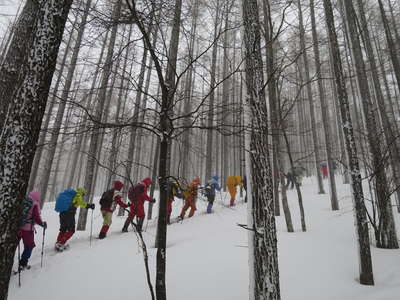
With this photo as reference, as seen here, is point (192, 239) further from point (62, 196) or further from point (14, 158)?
point (14, 158)

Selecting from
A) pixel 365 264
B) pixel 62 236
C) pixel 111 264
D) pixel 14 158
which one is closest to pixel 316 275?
pixel 365 264

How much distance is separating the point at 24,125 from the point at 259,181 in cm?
255

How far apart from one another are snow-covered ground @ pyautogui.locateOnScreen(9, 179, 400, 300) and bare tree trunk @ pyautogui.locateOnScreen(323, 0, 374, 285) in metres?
0.31

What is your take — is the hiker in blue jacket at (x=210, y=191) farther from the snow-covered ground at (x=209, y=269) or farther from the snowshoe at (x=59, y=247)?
the snowshoe at (x=59, y=247)

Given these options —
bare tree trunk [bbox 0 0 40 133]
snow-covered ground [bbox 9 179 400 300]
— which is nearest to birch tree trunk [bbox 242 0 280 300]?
snow-covered ground [bbox 9 179 400 300]

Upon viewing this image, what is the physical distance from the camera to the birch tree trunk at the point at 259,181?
7.33 feet

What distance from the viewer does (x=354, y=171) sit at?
3533 millimetres

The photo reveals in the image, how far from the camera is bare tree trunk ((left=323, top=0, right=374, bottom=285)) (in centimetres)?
322

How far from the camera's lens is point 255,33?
2748 mm

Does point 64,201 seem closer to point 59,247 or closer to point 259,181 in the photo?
point 59,247

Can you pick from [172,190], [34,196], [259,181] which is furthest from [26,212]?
[259,181]

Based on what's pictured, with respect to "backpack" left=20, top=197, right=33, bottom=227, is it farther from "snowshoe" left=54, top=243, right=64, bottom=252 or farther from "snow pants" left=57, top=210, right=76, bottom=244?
"snowshoe" left=54, top=243, right=64, bottom=252

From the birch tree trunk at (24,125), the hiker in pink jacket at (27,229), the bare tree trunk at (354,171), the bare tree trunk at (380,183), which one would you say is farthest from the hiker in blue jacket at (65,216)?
the bare tree trunk at (380,183)

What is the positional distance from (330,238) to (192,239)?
3249 millimetres
